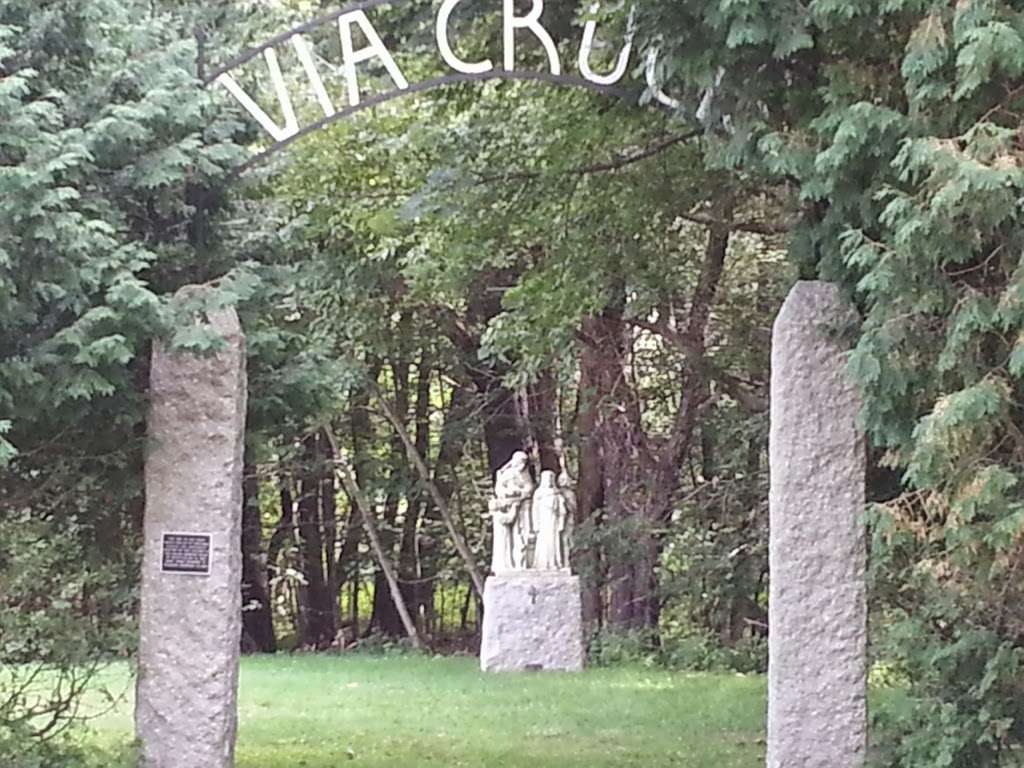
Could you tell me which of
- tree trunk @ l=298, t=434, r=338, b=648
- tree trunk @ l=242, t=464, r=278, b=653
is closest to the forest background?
tree trunk @ l=242, t=464, r=278, b=653

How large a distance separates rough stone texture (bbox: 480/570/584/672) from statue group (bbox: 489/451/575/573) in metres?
0.52

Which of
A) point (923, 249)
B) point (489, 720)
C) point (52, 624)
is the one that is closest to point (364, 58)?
point (923, 249)

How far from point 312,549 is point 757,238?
9979 mm

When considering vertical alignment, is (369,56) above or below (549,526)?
above

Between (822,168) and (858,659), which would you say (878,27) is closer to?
(822,168)

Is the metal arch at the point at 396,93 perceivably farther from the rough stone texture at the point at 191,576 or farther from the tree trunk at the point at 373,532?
the tree trunk at the point at 373,532

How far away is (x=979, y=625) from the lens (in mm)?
6816

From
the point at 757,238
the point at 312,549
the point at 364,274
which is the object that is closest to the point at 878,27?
the point at 364,274

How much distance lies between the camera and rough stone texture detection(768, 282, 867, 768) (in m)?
7.27

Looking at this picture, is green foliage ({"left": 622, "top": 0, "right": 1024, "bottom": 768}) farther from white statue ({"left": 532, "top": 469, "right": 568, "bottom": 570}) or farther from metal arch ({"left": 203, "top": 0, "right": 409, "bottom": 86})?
white statue ({"left": 532, "top": 469, "right": 568, "bottom": 570})

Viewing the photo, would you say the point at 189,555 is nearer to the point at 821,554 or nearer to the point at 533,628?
the point at 821,554

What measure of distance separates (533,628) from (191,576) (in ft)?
28.4

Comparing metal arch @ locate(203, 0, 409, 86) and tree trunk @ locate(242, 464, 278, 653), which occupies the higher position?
metal arch @ locate(203, 0, 409, 86)

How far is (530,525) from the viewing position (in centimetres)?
1666
